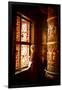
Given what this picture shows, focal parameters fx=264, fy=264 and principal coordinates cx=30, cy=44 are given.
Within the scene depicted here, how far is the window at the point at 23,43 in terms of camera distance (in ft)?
8.41

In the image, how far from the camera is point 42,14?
104 inches

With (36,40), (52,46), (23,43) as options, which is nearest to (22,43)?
(23,43)

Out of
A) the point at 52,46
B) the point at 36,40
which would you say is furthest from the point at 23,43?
the point at 52,46

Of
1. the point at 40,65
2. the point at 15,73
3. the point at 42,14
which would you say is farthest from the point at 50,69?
the point at 42,14

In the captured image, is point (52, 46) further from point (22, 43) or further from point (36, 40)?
point (22, 43)

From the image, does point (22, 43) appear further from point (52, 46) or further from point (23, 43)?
point (52, 46)

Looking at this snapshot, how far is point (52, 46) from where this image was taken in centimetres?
266

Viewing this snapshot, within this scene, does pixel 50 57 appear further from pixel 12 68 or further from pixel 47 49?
pixel 12 68

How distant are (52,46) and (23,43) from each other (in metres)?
0.30

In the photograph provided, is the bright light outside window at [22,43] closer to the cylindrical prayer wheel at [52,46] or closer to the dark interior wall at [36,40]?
the dark interior wall at [36,40]

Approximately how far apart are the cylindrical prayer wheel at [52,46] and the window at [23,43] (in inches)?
7.9

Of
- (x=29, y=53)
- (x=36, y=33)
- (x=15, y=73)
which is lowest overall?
(x=15, y=73)

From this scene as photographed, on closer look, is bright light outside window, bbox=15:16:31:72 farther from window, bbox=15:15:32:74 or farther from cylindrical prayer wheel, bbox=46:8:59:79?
cylindrical prayer wheel, bbox=46:8:59:79

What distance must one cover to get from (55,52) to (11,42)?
464 millimetres
